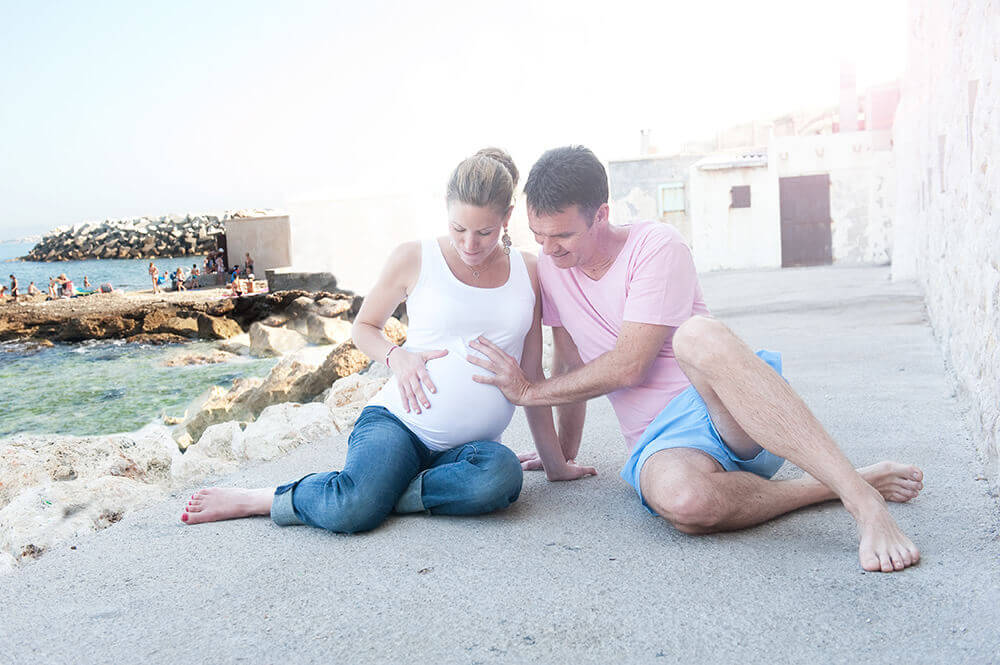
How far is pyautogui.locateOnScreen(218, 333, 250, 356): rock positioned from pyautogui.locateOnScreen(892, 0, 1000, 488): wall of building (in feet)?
59.7

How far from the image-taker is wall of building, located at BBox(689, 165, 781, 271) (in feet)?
58.1

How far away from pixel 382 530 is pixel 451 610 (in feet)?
2.12

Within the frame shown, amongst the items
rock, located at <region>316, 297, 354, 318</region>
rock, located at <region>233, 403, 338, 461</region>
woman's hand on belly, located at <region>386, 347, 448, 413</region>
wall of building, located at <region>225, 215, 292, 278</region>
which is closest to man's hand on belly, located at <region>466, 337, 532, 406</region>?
woman's hand on belly, located at <region>386, 347, 448, 413</region>

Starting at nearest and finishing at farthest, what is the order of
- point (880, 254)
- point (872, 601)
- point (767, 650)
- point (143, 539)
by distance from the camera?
point (767, 650) → point (872, 601) → point (143, 539) → point (880, 254)

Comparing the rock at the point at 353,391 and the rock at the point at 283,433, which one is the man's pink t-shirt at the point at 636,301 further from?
the rock at the point at 353,391

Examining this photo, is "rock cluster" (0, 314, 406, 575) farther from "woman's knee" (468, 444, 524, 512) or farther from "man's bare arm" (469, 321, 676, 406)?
"man's bare arm" (469, 321, 676, 406)

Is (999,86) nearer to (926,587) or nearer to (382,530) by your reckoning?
(926,587)

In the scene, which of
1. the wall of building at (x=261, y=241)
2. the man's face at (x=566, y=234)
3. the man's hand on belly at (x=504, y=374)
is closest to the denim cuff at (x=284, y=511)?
the man's hand on belly at (x=504, y=374)

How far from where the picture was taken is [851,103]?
17500 mm

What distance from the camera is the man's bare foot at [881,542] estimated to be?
2010 millimetres

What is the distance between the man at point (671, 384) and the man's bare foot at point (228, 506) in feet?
2.90

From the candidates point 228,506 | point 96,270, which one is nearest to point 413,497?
point 228,506

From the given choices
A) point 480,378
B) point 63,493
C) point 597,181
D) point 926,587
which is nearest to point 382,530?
point 480,378

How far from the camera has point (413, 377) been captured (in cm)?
269
